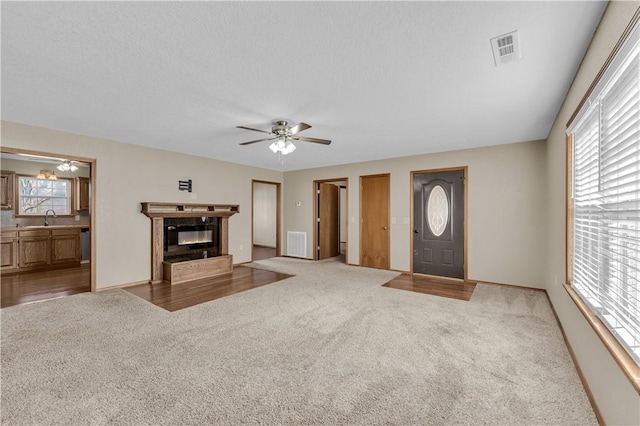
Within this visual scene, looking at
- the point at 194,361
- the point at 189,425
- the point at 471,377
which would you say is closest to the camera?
the point at 189,425

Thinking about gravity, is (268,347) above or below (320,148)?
below

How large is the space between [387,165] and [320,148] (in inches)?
69.0

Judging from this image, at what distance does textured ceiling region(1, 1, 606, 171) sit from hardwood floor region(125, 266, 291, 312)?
238cm

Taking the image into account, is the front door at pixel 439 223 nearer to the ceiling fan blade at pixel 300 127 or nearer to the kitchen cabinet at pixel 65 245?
the ceiling fan blade at pixel 300 127

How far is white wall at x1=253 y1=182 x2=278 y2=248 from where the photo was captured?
9469mm

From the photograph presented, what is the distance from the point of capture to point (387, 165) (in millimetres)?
5859

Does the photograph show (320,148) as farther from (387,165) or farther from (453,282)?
(453,282)

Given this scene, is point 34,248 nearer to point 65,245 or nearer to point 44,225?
point 65,245

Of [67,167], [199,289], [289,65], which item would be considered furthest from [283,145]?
[67,167]

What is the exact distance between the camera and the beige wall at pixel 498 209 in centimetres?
434

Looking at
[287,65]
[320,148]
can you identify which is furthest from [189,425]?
[320,148]

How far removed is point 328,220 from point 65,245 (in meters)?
6.02

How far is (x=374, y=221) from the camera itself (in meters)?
6.13

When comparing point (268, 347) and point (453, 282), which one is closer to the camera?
point (268, 347)
